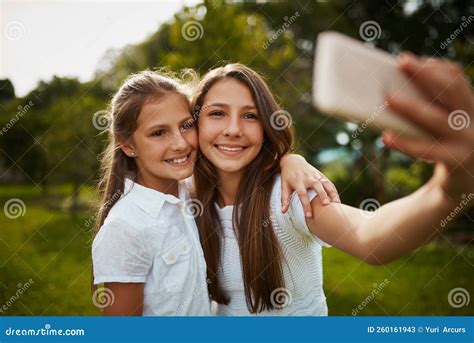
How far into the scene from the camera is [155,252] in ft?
7.61

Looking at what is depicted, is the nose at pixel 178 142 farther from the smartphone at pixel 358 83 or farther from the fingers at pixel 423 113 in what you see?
the fingers at pixel 423 113

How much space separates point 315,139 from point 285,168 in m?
5.98

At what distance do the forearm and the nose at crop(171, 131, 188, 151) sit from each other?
3.32 ft

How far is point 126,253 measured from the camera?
2223mm

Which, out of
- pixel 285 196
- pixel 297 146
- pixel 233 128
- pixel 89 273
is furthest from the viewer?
pixel 89 273

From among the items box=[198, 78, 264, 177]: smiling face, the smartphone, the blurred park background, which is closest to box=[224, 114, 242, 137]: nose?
box=[198, 78, 264, 177]: smiling face

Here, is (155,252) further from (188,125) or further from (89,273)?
(89,273)

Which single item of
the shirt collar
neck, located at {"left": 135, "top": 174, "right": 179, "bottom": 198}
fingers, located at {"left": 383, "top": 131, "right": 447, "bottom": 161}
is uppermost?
fingers, located at {"left": 383, "top": 131, "right": 447, "bottom": 161}

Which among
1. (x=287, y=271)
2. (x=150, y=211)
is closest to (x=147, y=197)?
(x=150, y=211)

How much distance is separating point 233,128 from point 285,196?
40cm

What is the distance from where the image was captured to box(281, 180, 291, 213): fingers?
2.13 m

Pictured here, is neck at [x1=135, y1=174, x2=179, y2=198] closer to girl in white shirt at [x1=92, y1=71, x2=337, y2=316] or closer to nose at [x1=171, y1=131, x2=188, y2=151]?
girl in white shirt at [x1=92, y1=71, x2=337, y2=316]
